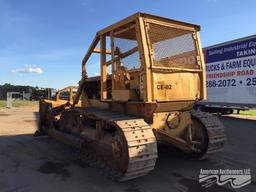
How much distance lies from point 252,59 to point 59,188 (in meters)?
11.3

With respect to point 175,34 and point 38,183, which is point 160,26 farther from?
point 38,183

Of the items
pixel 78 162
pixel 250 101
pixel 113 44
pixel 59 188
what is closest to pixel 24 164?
pixel 78 162

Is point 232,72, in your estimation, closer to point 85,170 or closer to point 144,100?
point 144,100

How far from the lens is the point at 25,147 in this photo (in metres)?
7.91

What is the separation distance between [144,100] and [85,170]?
199cm

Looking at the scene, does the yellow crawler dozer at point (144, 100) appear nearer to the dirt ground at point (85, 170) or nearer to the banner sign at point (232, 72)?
the dirt ground at point (85, 170)

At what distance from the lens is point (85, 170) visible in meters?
5.66

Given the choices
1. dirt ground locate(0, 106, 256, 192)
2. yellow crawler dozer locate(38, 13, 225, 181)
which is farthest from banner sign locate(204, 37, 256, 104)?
yellow crawler dozer locate(38, 13, 225, 181)

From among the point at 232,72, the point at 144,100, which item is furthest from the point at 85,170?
the point at 232,72

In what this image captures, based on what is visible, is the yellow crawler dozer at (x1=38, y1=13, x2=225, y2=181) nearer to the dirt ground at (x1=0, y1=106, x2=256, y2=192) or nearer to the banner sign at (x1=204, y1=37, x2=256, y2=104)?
the dirt ground at (x1=0, y1=106, x2=256, y2=192)

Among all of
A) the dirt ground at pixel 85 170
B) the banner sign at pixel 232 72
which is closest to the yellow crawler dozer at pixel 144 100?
the dirt ground at pixel 85 170

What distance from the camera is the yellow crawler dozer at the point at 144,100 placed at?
4.66 m

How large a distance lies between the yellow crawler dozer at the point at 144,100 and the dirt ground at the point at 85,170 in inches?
11.3

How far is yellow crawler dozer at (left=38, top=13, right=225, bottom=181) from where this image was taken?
4656mm
